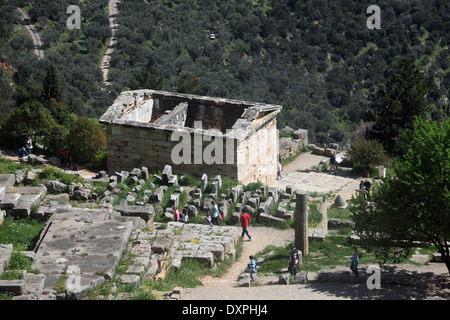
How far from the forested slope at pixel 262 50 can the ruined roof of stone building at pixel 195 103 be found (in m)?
18.0

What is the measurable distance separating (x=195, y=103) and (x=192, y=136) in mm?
4650

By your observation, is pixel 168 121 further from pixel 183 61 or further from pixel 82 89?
pixel 183 61

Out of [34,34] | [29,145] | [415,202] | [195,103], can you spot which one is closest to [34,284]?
[415,202]

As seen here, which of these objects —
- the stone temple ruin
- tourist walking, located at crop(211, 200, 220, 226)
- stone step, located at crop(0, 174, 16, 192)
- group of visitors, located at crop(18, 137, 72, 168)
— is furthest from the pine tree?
stone step, located at crop(0, 174, 16, 192)

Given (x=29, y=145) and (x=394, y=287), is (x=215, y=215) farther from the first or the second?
(x=29, y=145)

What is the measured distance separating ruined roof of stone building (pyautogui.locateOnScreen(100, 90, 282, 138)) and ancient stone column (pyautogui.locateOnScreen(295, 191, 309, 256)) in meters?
6.05

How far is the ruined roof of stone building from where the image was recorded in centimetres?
2778

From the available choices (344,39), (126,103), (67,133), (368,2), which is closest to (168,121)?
(126,103)

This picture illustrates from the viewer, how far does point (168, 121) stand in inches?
1180

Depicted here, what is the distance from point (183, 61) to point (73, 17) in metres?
10.2

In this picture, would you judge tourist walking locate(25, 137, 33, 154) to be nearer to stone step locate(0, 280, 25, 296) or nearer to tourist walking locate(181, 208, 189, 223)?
tourist walking locate(181, 208, 189, 223)

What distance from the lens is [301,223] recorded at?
2116 centimetres

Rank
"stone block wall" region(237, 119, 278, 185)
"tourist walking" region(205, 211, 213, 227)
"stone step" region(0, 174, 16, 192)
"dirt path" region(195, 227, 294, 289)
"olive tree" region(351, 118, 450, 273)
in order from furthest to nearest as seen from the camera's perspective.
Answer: "stone block wall" region(237, 119, 278, 185)
"tourist walking" region(205, 211, 213, 227)
"stone step" region(0, 174, 16, 192)
"dirt path" region(195, 227, 294, 289)
"olive tree" region(351, 118, 450, 273)
